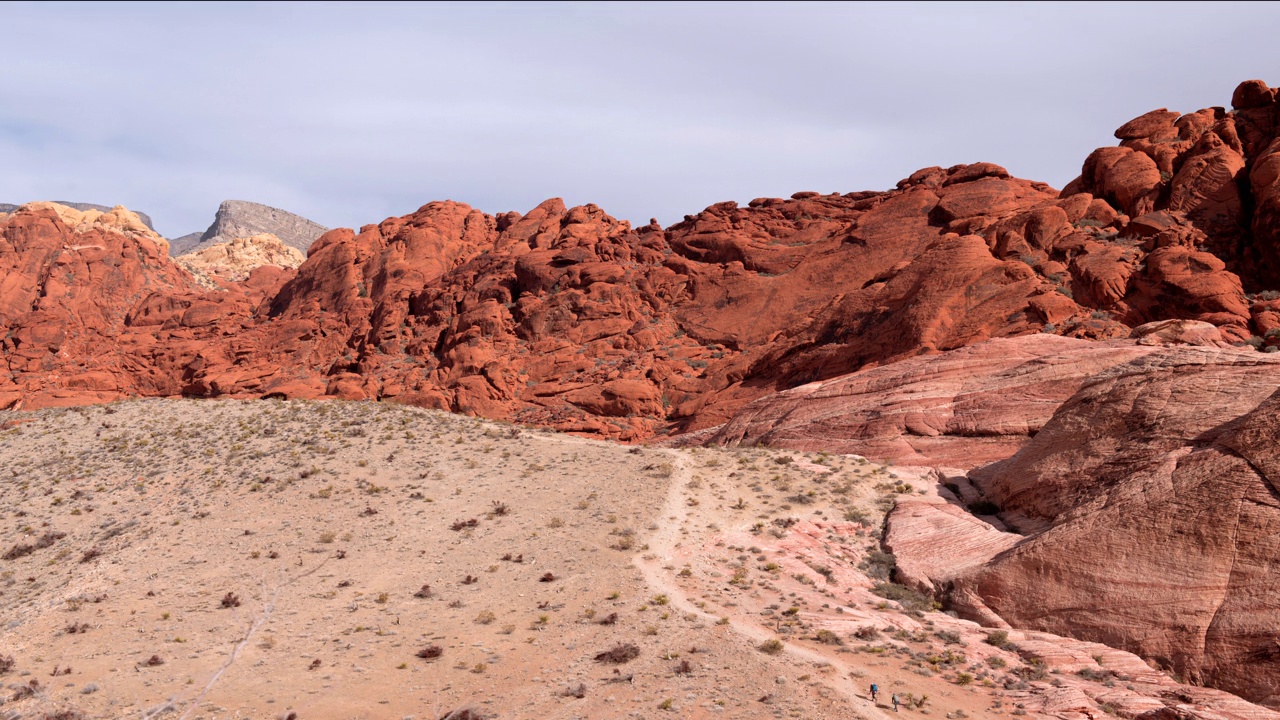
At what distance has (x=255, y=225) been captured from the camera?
17825cm

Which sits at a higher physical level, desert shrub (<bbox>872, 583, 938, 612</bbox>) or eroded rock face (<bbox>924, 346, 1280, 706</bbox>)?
eroded rock face (<bbox>924, 346, 1280, 706</bbox>)

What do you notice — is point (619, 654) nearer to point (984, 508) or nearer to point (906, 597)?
Result: point (906, 597)

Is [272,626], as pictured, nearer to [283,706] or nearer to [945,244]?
[283,706]

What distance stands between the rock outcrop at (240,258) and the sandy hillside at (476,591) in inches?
3953

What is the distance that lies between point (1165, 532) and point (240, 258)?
13734 cm

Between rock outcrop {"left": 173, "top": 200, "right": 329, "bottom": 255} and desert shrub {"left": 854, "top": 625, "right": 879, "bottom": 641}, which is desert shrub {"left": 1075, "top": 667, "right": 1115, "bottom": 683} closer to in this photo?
desert shrub {"left": 854, "top": 625, "right": 879, "bottom": 641}

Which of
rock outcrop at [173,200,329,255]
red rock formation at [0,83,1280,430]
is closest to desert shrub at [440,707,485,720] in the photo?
red rock formation at [0,83,1280,430]

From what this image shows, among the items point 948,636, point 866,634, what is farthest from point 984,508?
point 866,634

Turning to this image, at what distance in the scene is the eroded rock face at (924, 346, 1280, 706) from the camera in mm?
14383

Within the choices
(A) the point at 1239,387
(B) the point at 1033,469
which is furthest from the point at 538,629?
(A) the point at 1239,387

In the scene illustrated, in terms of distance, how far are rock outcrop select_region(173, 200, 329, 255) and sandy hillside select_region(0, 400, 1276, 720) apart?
15600 centimetres

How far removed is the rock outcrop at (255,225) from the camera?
172m

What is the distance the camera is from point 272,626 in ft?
56.3

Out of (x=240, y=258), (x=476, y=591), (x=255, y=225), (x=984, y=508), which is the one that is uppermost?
(x=255, y=225)
